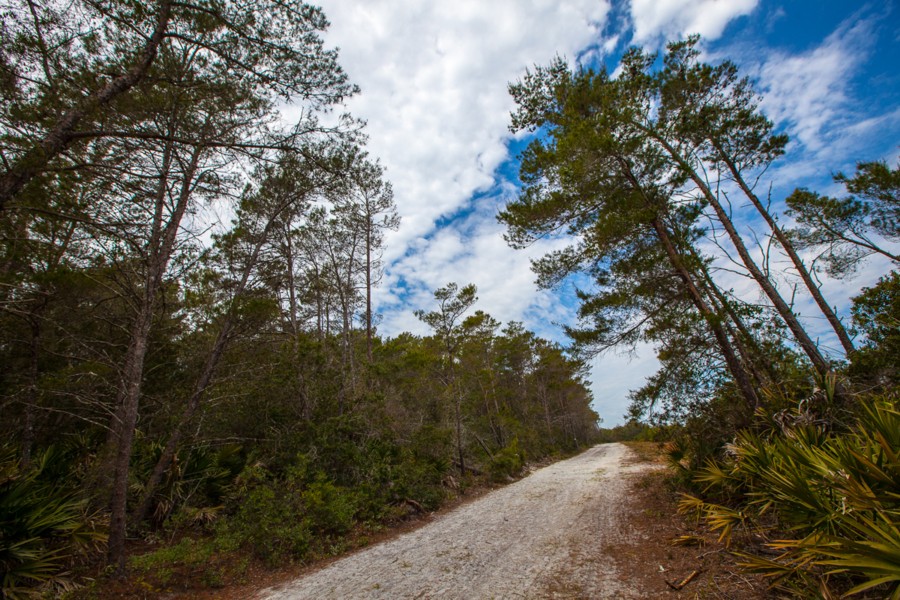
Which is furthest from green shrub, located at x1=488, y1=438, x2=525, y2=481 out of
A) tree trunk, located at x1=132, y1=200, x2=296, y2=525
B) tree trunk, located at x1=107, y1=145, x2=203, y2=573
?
tree trunk, located at x1=107, y1=145, x2=203, y2=573

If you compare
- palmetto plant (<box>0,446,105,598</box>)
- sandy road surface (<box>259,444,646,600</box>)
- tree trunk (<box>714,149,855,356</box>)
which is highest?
tree trunk (<box>714,149,855,356</box>)

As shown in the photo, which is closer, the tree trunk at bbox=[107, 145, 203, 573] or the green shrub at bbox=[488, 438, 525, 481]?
the tree trunk at bbox=[107, 145, 203, 573]

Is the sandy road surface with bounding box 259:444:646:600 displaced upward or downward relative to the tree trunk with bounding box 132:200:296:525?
downward

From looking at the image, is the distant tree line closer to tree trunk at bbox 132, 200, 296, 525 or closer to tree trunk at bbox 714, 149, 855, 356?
tree trunk at bbox 132, 200, 296, 525

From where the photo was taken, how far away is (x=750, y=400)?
5.87m

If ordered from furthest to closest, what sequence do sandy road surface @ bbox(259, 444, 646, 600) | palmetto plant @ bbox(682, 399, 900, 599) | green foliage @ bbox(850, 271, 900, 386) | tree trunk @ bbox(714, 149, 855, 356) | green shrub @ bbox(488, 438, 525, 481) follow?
1. green shrub @ bbox(488, 438, 525, 481)
2. tree trunk @ bbox(714, 149, 855, 356)
3. green foliage @ bbox(850, 271, 900, 386)
4. sandy road surface @ bbox(259, 444, 646, 600)
5. palmetto plant @ bbox(682, 399, 900, 599)

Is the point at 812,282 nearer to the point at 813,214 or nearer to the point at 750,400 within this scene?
the point at 813,214

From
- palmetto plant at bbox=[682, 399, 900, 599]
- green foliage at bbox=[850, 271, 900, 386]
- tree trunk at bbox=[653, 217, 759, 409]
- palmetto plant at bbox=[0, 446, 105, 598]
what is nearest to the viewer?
palmetto plant at bbox=[682, 399, 900, 599]

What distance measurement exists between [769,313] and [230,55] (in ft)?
32.2

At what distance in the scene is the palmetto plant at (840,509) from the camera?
2000 mm

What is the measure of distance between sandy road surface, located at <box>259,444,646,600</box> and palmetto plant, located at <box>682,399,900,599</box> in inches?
56.1

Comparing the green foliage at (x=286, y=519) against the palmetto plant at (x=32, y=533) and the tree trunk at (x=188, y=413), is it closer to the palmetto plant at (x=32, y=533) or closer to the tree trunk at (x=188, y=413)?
the tree trunk at (x=188, y=413)

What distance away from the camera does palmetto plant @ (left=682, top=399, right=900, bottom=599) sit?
2000 mm

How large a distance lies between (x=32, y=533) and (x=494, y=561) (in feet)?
17.4
